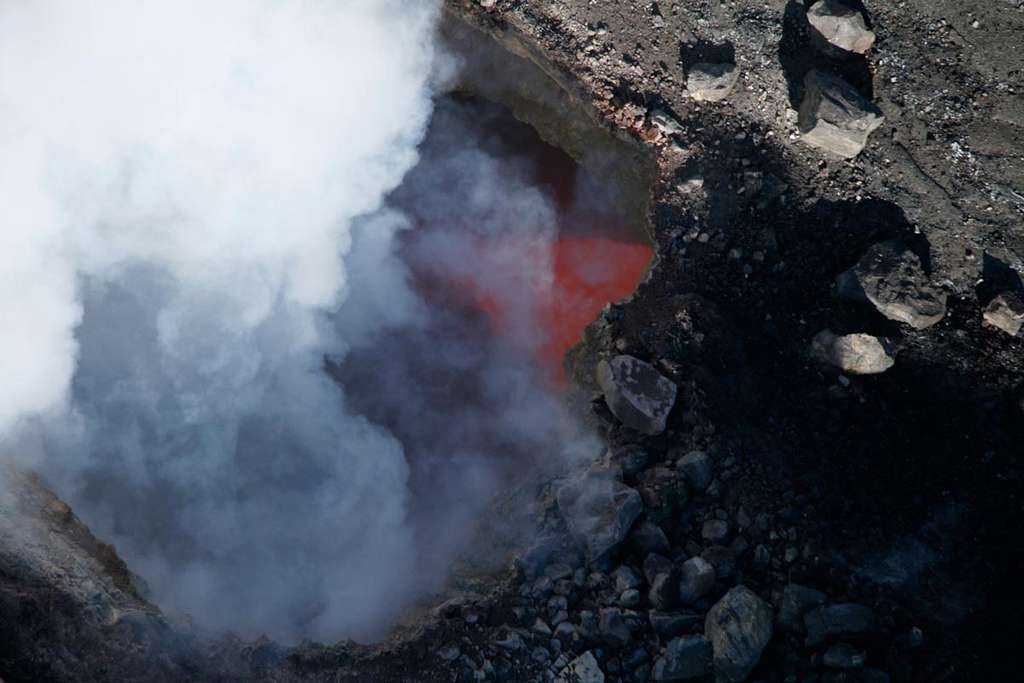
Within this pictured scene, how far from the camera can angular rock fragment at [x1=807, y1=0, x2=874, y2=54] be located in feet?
26.3

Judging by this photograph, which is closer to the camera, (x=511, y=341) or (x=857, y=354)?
(x=857, y=354)

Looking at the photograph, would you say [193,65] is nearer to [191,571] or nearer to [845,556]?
[191,571]

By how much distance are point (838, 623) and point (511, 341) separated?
150 inches

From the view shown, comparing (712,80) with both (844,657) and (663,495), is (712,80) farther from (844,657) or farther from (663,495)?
(844,657)

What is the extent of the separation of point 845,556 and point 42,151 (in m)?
7.30

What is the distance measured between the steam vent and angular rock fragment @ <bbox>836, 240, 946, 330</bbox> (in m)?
0.03

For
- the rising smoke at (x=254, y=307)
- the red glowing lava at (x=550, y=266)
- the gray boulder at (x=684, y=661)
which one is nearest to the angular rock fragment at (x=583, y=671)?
the gray boulder at (x=684, y=661)

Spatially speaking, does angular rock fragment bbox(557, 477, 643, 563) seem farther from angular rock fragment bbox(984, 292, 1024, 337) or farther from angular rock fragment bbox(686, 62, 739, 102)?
angular rock fragment bbox(686, 62, 739, 102)

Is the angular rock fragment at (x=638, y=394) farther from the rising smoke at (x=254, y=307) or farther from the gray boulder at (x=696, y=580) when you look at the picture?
the gray boulder at (x=696, y=580)

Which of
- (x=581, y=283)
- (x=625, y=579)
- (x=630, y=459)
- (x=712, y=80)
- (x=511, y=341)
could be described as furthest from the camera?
(x=581, y=283)

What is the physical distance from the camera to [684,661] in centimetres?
580

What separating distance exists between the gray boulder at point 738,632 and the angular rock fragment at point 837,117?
14.0 feet

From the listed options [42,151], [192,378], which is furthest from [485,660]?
[42,151]

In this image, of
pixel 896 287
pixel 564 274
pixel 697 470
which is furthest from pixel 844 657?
pixel 564 274
